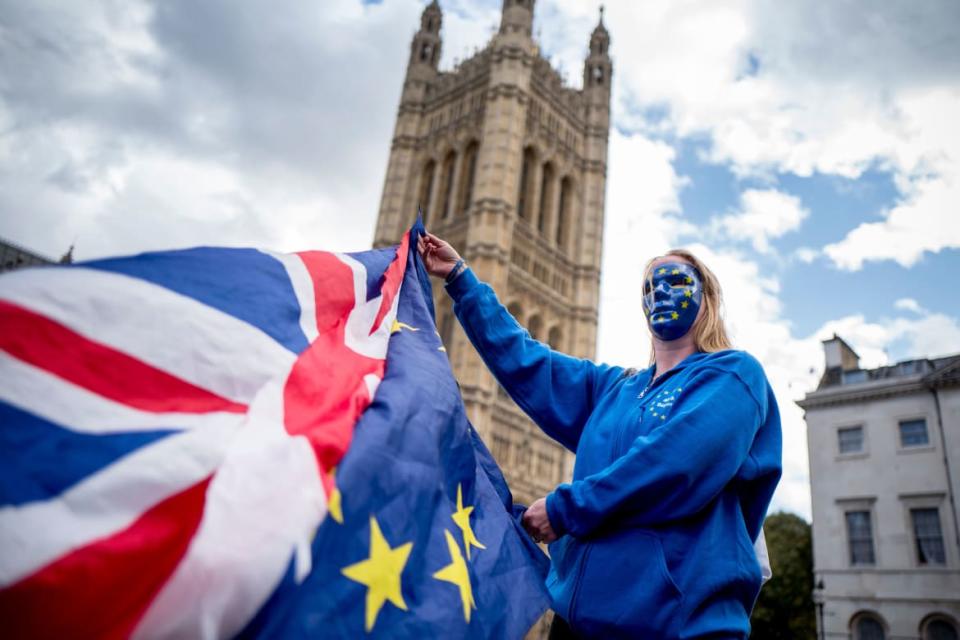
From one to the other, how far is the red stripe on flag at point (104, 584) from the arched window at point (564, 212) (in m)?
32.6

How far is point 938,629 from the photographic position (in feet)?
50.2

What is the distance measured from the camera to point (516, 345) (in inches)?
99.0

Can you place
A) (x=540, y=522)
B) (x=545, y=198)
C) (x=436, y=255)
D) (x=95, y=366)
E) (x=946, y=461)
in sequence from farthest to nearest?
(x=545, y=198) → (x=946, y=461) → (x=436, y=255) → (x=540, y=522) → (x=95, y=366)

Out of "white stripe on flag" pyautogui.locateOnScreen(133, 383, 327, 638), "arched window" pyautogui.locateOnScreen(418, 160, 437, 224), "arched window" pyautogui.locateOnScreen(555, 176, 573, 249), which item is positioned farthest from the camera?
"arched window" pyautogui.locateOnScreen(555, 176, 573, 249)

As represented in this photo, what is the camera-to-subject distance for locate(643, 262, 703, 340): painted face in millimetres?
2158

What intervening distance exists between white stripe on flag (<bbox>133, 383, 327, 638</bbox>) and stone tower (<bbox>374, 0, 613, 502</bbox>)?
23.8 meters

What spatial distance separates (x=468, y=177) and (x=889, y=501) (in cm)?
2209

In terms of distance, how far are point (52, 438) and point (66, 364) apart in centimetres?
18

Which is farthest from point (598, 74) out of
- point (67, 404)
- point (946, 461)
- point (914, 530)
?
point (67, 404)

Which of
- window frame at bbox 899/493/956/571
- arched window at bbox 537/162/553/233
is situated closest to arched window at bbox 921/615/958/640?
window frame at bbox 899/493/956/571

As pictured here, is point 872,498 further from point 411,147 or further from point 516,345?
point 411,147

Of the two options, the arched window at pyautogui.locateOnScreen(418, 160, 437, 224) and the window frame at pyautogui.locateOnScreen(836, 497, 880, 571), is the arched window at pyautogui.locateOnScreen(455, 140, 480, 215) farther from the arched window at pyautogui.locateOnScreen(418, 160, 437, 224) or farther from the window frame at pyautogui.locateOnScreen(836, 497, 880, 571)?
the window frame at pyautogui.locateOnScreen(836, 497, 880, 571)

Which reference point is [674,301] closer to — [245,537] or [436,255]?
[436,255]

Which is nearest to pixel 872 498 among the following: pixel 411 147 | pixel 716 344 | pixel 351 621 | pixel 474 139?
pixel 716 344
